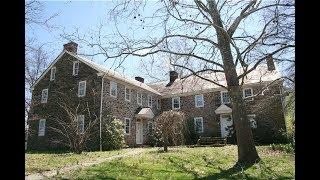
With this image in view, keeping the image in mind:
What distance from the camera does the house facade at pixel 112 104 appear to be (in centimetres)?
2481

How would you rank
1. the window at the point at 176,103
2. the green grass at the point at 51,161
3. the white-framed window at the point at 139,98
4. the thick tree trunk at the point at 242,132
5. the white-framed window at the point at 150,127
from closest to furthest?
the green grass at the point at 51,161 → the thick tree trunk at the point at 242,132 → the white-framed window at the point at 139,98 → the white-framed window at the point at 150,127 → the window at the point at 176,103

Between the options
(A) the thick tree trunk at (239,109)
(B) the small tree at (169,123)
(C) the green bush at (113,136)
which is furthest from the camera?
(C) the green bush at (113,136)

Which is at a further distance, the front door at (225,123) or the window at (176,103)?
the window at (176,103)

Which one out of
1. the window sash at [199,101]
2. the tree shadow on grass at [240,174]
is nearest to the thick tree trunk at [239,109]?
the tree shadow on grass at [240,174]

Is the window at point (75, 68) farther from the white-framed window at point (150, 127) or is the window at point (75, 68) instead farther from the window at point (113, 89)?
the white-framed window at point (150, 127)

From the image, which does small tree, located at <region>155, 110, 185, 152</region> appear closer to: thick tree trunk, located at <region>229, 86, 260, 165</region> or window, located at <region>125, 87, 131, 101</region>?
thick tree trunk, located at <region>229, 86, 260, 165</region>

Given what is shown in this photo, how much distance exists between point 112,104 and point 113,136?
3.33 metres

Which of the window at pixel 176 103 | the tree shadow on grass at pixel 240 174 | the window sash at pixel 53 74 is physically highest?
the window sash at pixel 53 74

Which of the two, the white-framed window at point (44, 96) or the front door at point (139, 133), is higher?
the white-framed window at point (44, 96)

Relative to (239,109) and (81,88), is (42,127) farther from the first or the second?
(239,109)

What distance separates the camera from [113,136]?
75.3ft

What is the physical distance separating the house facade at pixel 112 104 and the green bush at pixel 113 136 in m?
0.62

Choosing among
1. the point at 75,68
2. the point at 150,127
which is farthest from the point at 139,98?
the point at 75,68
